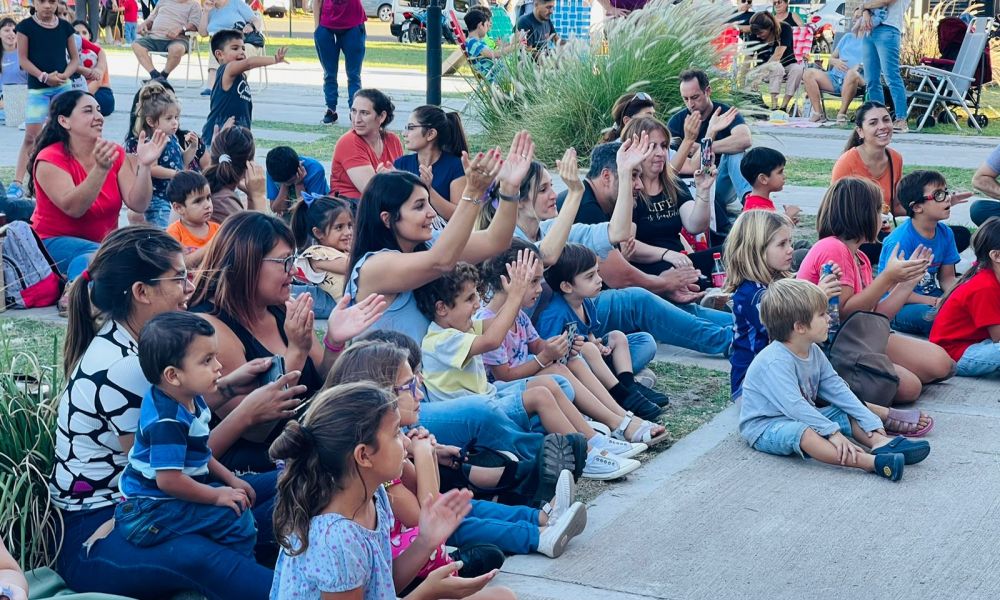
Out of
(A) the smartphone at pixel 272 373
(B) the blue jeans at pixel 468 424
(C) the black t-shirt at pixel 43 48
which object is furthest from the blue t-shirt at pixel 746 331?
(C) the black t-shirt at pixel 43 48

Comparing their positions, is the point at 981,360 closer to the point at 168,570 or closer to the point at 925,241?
the point at 925,241

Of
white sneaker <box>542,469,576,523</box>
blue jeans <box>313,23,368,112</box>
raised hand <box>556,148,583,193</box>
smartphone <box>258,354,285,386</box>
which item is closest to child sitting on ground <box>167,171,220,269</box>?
raised hand <box>556,148,583,193</box>

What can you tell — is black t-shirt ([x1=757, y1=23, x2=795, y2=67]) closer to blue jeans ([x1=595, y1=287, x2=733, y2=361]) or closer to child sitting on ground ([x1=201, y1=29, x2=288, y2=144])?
child sitting on ground ([x1=201, y1=29, x2=288, y2=144])

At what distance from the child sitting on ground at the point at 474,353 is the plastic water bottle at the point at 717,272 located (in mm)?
2967

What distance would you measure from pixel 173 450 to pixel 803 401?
9.31 ft

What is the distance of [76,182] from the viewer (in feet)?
24.1

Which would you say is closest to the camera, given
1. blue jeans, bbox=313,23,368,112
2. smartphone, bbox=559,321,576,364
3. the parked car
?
smartphone, bbox=559,321,576,364

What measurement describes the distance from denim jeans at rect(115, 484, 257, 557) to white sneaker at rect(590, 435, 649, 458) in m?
1.86

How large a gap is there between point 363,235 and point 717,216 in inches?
164

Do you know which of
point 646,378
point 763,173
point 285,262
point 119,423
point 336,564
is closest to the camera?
point 336,564

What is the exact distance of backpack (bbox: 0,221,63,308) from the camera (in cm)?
730

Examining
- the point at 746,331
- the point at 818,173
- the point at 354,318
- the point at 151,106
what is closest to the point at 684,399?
the point at 746,331

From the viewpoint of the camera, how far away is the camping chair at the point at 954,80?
1530 centimetres

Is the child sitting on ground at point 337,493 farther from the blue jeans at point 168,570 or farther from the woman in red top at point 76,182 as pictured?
the woman in red top at point 76,182
